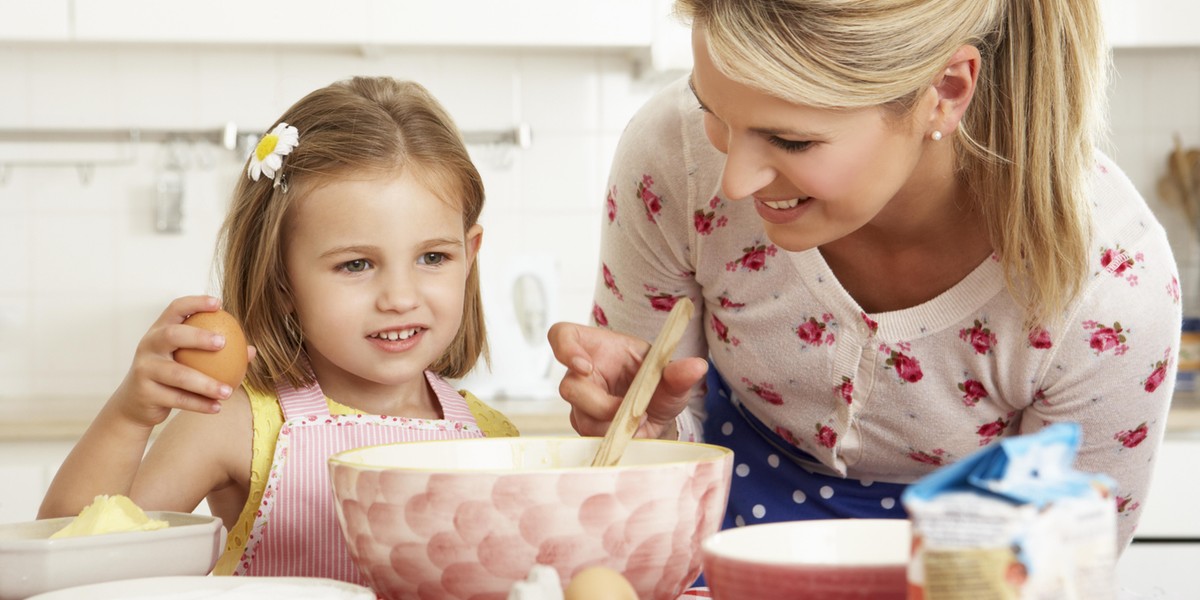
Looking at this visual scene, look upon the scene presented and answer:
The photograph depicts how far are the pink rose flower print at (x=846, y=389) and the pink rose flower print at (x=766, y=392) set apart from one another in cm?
8

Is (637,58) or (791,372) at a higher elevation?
(637,58)

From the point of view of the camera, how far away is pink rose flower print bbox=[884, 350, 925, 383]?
1.11 m

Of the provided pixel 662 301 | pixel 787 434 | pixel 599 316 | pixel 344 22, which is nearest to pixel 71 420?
pixel 344 22

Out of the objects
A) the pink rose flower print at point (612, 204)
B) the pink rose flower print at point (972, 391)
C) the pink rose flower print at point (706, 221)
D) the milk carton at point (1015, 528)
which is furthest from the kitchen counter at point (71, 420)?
the milk carton at point (1015, 528)

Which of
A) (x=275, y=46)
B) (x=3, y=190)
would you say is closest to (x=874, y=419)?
(x=275, y=46)

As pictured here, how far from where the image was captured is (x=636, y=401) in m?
0.68

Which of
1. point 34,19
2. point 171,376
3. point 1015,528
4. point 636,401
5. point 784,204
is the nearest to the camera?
point 1015,528

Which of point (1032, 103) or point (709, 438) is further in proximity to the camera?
point (709, 438)

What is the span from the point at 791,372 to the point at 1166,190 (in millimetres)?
2083

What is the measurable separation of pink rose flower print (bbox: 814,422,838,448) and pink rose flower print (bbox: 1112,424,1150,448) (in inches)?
10.6

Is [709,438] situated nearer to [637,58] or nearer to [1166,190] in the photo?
[637,58]

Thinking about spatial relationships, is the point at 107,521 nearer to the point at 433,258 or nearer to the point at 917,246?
the point at 433,258

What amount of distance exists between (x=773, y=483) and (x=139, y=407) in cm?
74

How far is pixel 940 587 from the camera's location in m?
0.36
